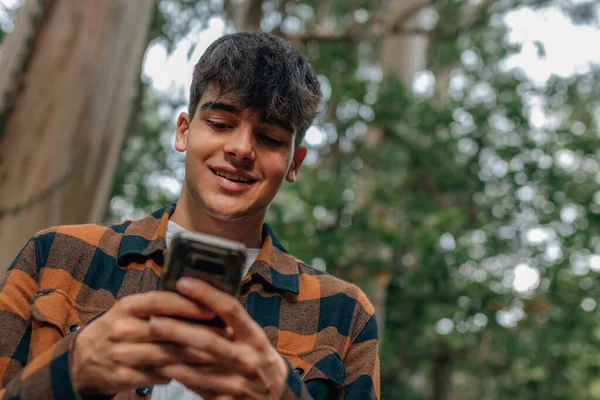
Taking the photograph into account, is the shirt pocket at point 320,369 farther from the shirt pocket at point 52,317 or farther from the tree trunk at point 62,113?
the tree trunk at point 62,113

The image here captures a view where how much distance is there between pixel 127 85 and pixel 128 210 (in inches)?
188

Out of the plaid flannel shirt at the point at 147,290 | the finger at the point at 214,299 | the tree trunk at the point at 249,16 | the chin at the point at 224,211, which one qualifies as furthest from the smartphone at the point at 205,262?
the tree trunk at the point at 249,16

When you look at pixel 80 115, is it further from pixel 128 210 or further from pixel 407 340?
pixel 407 340

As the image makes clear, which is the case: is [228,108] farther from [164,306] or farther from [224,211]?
[164,306]

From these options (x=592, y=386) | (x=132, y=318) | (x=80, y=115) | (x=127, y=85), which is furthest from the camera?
(x=592, y=386)

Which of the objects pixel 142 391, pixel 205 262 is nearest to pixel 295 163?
pixel 142 391

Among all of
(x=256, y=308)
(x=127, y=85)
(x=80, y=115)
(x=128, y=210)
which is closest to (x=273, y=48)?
(x=256, y=308)

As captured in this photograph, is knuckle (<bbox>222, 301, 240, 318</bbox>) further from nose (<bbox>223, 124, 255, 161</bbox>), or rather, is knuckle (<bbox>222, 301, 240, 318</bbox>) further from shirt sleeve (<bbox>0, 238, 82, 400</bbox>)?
nose (<bbox>223, 124, 255, 161</bbox>)

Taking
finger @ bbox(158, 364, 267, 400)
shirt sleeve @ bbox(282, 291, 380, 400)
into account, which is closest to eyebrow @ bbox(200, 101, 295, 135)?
shirt sleeve @ bbox(282, 291, 380, 400)

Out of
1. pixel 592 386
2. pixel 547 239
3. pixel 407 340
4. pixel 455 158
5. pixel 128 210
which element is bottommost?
pixel 592 386

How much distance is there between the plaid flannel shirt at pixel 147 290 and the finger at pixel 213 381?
0.34 metres

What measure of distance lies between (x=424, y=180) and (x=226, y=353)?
10342mm

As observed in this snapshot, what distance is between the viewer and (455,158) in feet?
36.0

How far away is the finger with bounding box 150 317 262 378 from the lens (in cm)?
116
